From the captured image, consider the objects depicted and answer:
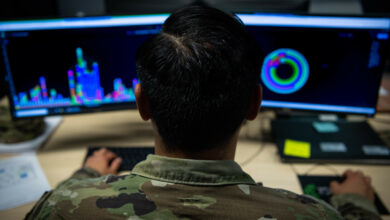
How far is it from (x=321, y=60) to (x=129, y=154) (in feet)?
2.50

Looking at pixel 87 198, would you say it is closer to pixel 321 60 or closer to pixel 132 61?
pixel 132 61

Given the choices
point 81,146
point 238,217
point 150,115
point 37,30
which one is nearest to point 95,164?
point 81,146

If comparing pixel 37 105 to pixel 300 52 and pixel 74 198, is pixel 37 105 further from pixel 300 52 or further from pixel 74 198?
pixel 300 52

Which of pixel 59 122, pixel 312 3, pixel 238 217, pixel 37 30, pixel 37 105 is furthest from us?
pixel 312 3

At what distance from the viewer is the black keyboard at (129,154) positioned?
126 cm

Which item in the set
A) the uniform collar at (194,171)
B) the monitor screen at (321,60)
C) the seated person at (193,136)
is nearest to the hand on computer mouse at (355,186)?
the monitor screen at (321,60)

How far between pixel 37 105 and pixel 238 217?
945 mm

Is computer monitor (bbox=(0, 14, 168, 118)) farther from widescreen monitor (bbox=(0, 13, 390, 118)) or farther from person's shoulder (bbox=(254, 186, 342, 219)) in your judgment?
person's shoulder (bbox=(254, 186, 342, 219))

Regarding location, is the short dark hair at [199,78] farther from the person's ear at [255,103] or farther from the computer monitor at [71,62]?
the computer monitor at [71,62]

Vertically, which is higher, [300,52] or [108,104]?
[300,52]

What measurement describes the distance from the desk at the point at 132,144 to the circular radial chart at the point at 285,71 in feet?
0.75

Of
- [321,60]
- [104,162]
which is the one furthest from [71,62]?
[321,60]

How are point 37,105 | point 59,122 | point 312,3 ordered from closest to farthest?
point 37,105, point 59,122, point 312,3

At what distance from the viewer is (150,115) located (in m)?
0.72
